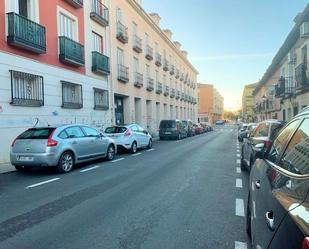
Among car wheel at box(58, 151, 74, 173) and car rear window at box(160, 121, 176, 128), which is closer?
car wheel at box(58, 151, 74, 173)

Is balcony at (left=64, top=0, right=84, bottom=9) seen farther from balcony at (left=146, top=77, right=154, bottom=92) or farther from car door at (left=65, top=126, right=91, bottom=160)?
balcony at (left=146, top=77, right=154, bottom=92)

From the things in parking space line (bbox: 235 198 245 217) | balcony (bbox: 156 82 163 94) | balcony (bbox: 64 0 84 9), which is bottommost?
parking space line (bbox: 235 198 245 217)

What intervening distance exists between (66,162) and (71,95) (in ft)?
25.5

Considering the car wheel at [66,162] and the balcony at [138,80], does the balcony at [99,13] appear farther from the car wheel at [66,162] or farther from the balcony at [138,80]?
the car wheel at [66,162]

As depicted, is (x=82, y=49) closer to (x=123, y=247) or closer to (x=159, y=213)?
(x=159, y=213)

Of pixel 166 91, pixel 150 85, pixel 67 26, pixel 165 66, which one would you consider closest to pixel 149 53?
pixel 150 85

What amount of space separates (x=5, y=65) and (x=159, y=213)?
31.6ft

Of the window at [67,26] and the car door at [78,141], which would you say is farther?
the window at [67,26]

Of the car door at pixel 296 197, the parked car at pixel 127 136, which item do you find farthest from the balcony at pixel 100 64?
the car door at pixel 296 197

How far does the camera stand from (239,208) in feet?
18.1

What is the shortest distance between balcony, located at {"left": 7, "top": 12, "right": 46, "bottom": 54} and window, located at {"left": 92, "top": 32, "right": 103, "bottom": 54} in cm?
564

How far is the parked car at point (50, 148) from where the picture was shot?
9.20 metres

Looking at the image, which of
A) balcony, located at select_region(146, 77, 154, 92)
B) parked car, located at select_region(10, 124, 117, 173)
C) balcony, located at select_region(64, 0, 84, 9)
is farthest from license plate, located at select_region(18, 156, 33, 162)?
balcony, located at select_region(146, 77, 154, 92)

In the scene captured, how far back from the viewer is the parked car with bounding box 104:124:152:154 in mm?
14719
